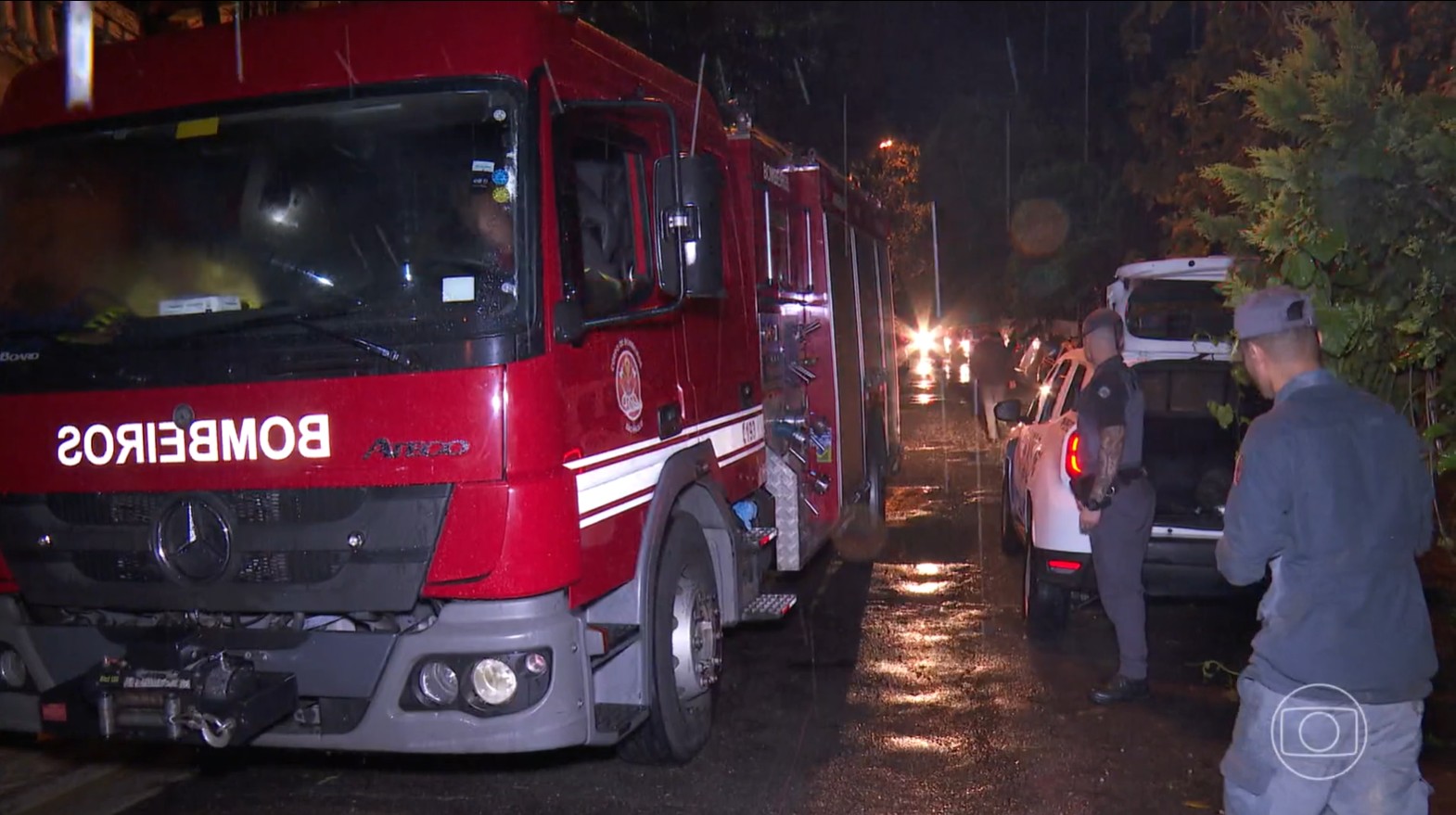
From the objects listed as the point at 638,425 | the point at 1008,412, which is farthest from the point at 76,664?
the point at 1008,412

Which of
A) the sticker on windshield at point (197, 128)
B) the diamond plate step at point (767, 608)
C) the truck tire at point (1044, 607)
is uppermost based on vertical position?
the sticker on windshield at point (197, 128)

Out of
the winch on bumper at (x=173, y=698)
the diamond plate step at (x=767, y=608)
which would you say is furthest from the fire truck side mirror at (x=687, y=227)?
the diamond plate step at (x=767, y=608)

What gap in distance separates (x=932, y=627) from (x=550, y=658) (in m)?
4.33

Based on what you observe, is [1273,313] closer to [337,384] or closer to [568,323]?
[568,323]

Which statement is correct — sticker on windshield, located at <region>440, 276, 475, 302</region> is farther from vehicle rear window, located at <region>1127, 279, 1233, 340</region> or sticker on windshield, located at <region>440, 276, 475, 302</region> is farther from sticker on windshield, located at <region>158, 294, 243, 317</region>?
vehicle rear window, located at <region>1127, 279, 1233, 340</region>

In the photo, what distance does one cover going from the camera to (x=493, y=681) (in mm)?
4434

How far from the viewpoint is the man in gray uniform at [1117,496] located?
6414mm

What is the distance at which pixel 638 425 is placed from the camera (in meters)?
5.28

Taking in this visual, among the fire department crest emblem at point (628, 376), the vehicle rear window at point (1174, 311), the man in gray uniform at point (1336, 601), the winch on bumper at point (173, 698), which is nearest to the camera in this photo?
the man in gray uniform at point (1336, 601)

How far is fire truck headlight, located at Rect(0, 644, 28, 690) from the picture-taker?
4.83 metres

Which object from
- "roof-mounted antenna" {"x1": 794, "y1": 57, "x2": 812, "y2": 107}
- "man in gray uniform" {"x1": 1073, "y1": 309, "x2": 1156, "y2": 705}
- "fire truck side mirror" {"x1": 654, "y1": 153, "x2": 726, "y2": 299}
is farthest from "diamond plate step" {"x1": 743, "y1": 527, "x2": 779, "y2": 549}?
"roof-mounted antenna" {"x1": 794, "y1": 57, "x2": 812, "y2": 107}

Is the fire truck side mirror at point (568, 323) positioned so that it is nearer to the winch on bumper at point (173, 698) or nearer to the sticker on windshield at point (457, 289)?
the sticker on windshield at point (457, 289)

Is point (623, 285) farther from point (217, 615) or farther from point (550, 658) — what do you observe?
point (217, 615)

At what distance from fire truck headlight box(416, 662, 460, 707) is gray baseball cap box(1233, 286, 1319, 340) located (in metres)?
2.77
